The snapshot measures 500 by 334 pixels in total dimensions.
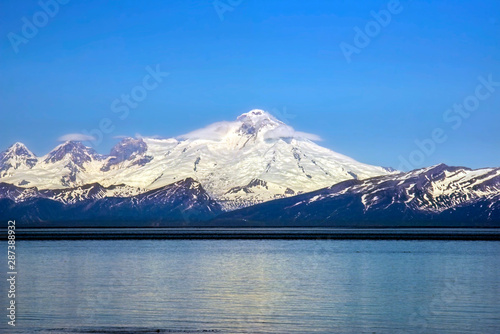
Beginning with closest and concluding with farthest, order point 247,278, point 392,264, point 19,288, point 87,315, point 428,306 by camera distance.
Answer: point 87,315
point 428,306
point 19,288
point 247,278
point 392,264

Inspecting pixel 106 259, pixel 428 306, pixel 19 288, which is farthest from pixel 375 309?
pixel 106 259

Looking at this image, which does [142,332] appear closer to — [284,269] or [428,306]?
[428,306]

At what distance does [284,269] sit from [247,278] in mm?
12581

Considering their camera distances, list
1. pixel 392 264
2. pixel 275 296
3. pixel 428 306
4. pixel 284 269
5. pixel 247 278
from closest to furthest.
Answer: pixel 428 306 < pixel 275 296 < pixel 247 278 < pixel 284 269 < pixel 392 264

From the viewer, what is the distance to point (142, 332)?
44.2 meters

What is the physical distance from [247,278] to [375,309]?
78.6 ft

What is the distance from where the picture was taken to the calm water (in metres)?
46.7

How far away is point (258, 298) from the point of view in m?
58.4

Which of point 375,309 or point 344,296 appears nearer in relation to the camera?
point 375,309

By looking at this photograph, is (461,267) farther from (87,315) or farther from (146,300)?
(87,315)

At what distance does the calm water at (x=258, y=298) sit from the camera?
1838 inches

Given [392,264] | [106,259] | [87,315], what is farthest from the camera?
[106,259]

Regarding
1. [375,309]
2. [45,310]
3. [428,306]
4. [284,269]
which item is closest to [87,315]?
[45,310]

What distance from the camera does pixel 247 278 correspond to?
248ft
